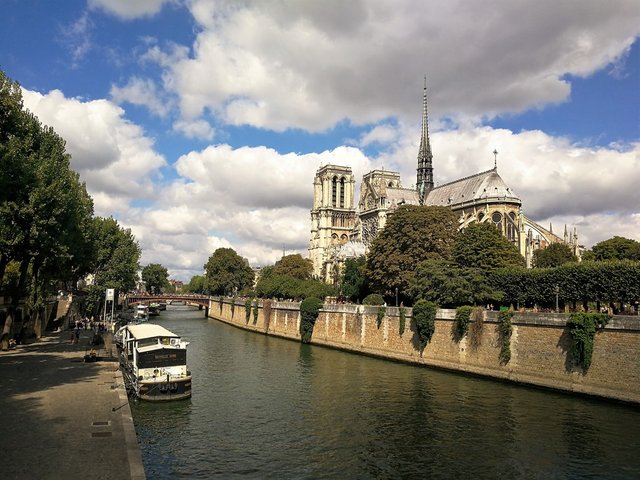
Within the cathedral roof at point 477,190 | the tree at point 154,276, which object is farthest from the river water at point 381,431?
the tree at point 154,276

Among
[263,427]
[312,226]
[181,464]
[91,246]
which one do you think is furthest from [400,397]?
[312,226]

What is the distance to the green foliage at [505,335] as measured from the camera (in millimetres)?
38656

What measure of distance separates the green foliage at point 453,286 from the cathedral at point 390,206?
45.9 metres

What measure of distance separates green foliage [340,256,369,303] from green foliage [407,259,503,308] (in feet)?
74.4

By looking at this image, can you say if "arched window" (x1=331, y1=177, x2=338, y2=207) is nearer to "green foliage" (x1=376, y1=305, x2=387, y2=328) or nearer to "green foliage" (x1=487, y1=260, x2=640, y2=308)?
"green foliage" (x1=376, y1=305, x2=387, y2=328)

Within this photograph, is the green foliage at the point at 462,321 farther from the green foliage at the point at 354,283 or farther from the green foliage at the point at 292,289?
the green foliage at the point at 292,289

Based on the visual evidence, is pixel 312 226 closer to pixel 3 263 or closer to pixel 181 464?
pixel 3 263

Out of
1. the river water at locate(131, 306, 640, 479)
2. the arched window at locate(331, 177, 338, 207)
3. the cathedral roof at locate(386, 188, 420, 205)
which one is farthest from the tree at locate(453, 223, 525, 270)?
the arched window at locate(331, 177, 338, 207)

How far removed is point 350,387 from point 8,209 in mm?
24395

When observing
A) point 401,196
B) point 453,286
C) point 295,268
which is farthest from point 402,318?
point 401,196

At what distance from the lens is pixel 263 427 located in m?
26.5

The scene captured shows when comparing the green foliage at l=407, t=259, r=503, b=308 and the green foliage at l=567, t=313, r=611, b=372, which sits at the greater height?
the green foliage at l=407, t=259, r=503, b=308

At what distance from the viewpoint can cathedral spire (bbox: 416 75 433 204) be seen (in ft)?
421

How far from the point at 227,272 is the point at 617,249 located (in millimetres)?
88848
